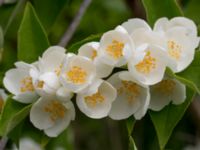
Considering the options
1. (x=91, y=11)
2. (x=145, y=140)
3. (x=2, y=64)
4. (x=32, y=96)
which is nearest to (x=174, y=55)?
(x=145, y=140)

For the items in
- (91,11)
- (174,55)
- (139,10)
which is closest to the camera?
(174,55)

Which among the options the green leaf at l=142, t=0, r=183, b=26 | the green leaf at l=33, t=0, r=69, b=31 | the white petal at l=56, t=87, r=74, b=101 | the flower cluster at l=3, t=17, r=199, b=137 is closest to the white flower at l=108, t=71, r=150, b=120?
the flower cluster at l=3, t=17, r=199, b=137

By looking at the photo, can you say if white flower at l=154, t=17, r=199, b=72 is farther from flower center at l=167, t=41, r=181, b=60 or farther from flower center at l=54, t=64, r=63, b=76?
flower center at l=54, t=64, r=63, b=76

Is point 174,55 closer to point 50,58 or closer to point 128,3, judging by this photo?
point 50,58

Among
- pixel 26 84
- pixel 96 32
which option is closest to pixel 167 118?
pixel 26 84

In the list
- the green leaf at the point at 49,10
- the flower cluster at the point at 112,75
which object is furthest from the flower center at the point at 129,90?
the green leaf at the point at 49,10

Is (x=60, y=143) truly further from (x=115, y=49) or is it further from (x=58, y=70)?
(x=115, y=49)

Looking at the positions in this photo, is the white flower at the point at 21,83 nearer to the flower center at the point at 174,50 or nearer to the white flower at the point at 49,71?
the white flower at the point at 49,71
